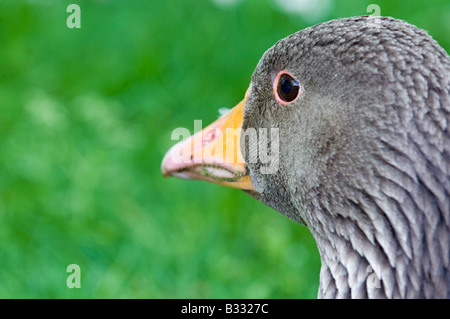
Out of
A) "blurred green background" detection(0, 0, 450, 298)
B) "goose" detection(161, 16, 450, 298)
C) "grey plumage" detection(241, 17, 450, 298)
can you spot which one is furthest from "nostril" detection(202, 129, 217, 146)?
"blurred green background" detection(0, 0, 450, 298)

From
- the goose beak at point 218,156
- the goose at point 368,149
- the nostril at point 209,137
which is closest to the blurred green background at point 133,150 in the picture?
the goose beak at point 218,156

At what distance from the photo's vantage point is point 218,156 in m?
3.13

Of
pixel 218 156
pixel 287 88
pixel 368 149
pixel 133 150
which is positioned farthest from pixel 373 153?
pixel 133 150

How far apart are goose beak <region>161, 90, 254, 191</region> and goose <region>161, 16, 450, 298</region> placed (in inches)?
11.5

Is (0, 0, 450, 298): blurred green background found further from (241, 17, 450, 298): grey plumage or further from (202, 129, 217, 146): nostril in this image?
(241, 17, 450, 298): grey plumage

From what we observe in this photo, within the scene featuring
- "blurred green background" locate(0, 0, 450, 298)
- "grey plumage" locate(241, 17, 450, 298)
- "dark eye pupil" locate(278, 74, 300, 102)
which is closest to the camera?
"grey plumage" locate(241, 17, 450, 298)

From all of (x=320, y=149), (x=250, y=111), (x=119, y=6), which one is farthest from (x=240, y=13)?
(x=320, y=149)

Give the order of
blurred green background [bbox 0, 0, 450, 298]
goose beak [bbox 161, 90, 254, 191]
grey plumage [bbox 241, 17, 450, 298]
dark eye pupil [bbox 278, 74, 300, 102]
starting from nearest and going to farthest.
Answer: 1. grey plumage [bbox 241, 17, 450, 298]
2. dark eye pupil [bbox 278, 74, 300, 102]
3. goose beak [bbox 161, 90, 254, 191]
4. blurred green background [bbox 0, 0, 450, 298]

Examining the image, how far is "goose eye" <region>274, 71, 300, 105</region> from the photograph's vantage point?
2.71 metres

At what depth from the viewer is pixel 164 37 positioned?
23.5 ft

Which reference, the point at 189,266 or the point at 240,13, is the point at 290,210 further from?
the point at 240,13

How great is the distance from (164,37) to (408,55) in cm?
500

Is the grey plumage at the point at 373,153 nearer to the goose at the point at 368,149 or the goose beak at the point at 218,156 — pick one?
the goose at the point at 368,149

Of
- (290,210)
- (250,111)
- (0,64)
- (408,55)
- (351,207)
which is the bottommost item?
(351,207)
